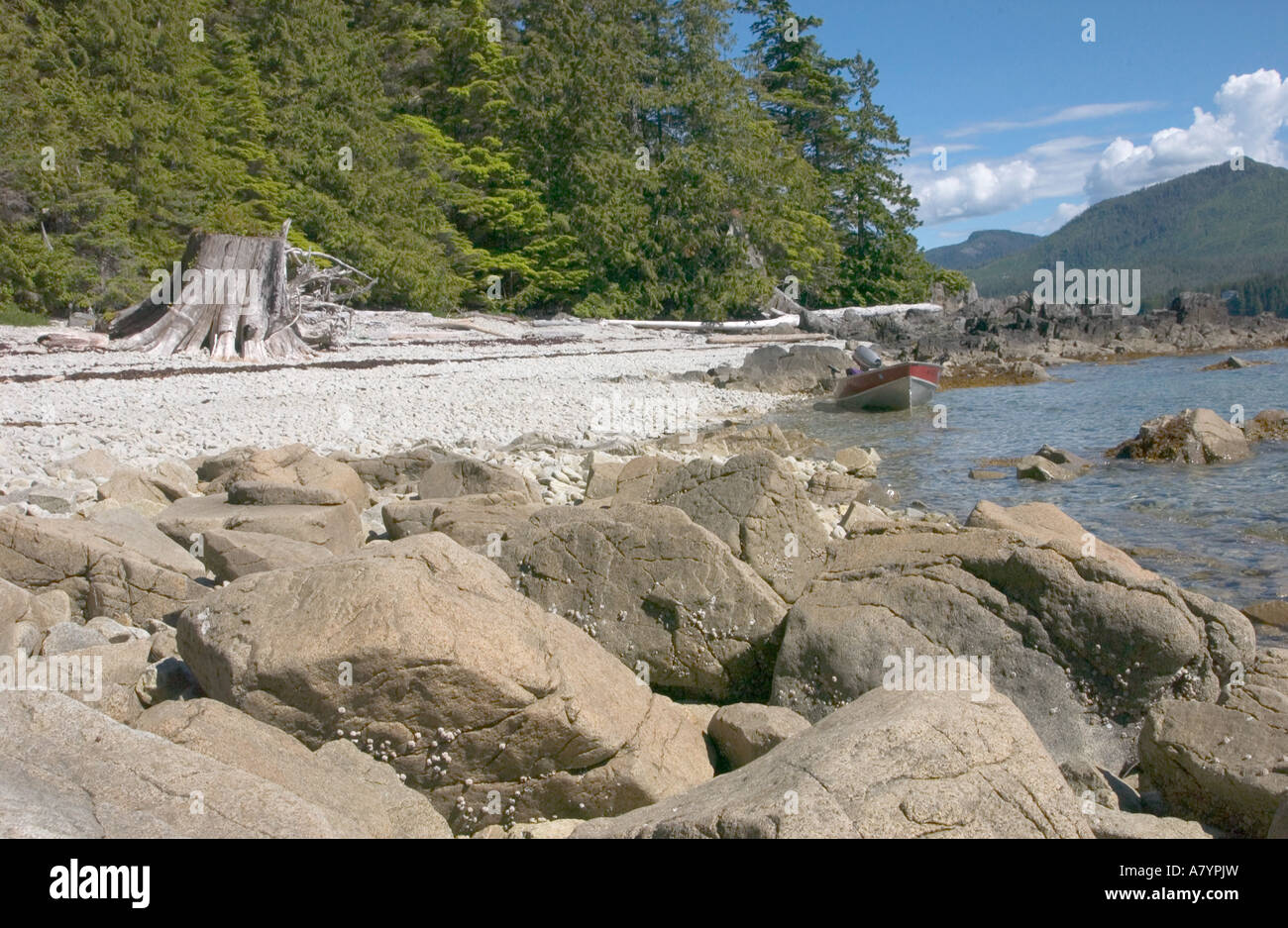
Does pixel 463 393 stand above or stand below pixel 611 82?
below

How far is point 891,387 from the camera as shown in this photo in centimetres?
2258

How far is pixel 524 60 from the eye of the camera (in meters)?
40.7

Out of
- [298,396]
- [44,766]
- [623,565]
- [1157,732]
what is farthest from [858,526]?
[298,396]

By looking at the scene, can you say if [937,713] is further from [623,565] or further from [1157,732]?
[623,565]

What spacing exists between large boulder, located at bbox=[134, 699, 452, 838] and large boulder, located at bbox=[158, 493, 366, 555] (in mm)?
3347

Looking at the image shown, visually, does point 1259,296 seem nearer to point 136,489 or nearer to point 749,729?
point 136,489

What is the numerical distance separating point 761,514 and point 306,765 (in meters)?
3.58

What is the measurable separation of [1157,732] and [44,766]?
4436mm

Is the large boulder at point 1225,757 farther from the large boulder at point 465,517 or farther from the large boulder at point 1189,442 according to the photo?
the large boulder at point 1189,442

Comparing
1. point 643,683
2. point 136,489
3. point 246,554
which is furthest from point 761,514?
point 136,489

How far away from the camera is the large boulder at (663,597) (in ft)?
18.0

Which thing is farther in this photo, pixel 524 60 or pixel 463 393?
pixel 524 60

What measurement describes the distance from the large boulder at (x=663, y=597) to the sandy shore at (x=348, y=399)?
22.0ft

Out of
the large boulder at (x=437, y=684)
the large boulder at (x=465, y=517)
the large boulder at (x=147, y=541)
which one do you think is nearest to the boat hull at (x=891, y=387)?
the large boulder at (x=465, y=517)
